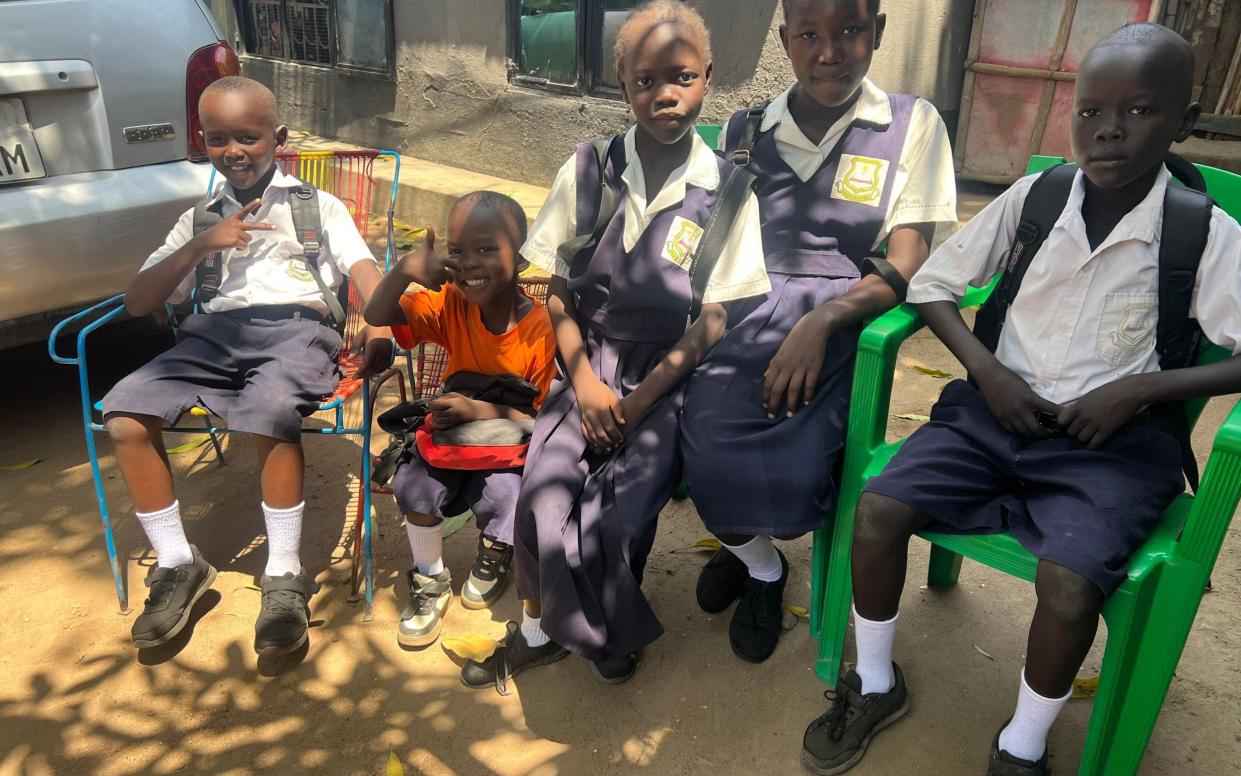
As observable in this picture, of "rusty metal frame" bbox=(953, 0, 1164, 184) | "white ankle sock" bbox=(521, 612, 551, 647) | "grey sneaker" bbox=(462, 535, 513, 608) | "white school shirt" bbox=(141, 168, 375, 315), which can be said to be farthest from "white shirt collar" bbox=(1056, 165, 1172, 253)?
"rusty metal frame" bbox=(953, 0, 1164, 184)

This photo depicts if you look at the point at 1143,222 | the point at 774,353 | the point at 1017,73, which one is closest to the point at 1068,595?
the point at 1143,222

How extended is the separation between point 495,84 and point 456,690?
461 centimetres

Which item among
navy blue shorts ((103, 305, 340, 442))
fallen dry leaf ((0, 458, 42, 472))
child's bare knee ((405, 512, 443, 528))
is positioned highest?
navy blue shorts ((103, 305, 340, 442))

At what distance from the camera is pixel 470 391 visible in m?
2.74

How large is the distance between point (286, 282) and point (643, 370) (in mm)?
1236

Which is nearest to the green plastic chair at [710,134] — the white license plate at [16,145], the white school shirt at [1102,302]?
the white school shirt at [1102,302]

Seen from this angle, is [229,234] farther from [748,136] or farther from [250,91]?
[748,136]

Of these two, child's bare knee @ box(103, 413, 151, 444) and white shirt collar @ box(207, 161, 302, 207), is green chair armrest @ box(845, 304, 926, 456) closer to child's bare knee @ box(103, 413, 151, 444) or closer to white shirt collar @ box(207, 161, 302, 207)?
white shirt collar @ box(207, 161, 302, 207)

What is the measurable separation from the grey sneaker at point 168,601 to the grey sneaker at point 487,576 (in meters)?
0.77

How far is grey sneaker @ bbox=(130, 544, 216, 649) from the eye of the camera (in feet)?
8.68

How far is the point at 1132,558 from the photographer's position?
197 centimetres

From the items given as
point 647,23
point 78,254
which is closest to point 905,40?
point 647,23

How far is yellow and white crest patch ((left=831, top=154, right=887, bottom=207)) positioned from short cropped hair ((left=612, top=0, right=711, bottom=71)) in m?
0.48

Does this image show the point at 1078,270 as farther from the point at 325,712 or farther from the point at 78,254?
the point at 78,254
